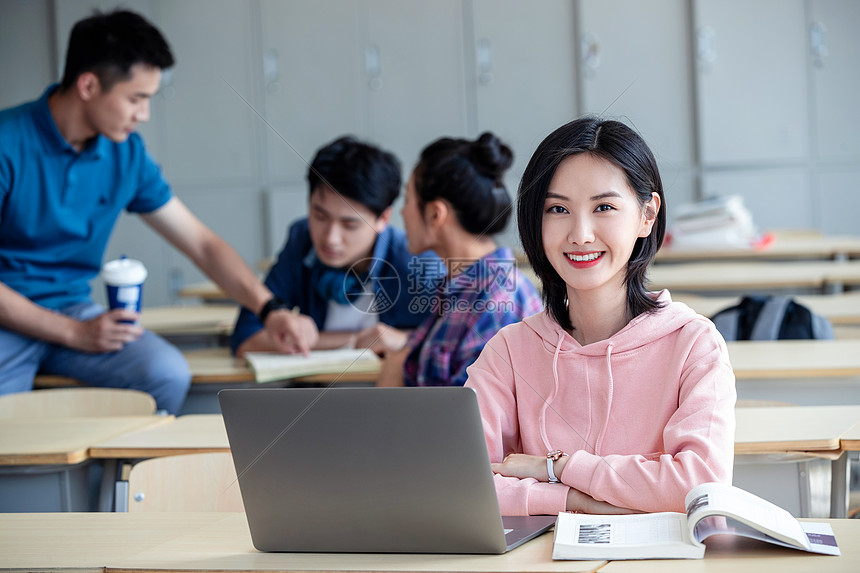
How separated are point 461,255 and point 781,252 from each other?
2.54 m

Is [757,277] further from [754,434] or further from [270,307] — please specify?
[754,434]

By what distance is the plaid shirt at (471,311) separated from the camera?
182 cm

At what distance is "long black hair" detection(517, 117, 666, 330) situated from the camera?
1.22 metres

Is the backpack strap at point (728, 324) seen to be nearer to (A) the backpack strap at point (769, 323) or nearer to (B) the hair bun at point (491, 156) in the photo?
(A) the backpack strap at point (769, 323)

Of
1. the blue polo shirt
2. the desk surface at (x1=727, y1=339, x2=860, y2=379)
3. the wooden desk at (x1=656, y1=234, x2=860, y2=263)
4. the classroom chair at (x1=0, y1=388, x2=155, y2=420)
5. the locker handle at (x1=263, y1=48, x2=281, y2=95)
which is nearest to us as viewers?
the desk surface at (x1=727, y1=339, x2=860, y2=379)

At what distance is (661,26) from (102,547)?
17.4 feet

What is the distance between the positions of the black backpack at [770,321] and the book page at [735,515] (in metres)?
1.50

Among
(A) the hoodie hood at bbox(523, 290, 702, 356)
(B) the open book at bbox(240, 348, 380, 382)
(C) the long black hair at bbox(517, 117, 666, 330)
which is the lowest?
(B) the open book at bbox(240, 348, 380, 382)

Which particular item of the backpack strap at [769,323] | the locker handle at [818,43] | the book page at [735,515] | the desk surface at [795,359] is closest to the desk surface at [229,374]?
the desk surface at [795,359]

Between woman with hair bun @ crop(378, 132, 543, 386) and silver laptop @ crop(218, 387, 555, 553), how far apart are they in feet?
2.90

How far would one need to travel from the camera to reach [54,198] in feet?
8.36

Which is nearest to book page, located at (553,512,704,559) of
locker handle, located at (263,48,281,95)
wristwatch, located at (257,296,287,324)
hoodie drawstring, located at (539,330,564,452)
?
hoodie drawstring, located at (539,330,564,452)

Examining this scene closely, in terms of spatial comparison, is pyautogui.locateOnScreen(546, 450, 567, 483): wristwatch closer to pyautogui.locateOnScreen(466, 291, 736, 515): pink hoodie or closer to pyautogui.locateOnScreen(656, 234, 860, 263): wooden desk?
pyautogui.locateOnScreen(466, 291, 736, 515): pink hoodie

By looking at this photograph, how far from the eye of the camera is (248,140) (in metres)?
6.26
